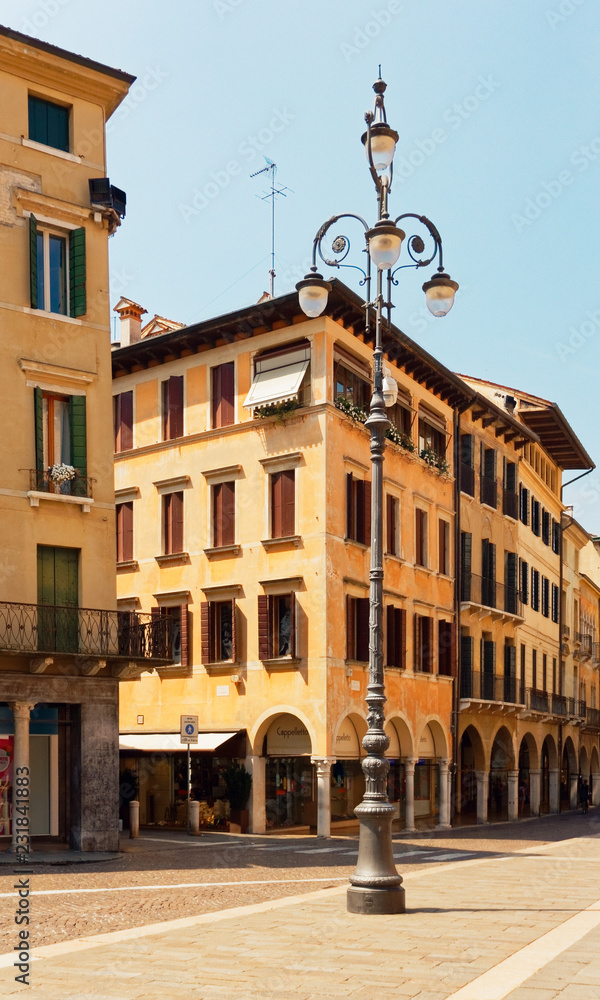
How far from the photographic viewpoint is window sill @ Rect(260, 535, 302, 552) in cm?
3083

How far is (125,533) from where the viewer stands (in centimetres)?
3516

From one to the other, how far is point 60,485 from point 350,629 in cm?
1025

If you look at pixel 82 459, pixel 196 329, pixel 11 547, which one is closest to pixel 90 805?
pixel 11 547

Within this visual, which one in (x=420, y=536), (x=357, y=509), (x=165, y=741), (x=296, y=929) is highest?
(x=357, y=509)

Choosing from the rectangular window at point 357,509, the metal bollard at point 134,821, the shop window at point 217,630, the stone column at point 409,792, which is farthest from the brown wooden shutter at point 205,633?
the stone column at point 409,792

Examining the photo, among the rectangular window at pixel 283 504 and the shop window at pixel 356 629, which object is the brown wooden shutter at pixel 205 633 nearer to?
the rectangular window at pixel 283 504

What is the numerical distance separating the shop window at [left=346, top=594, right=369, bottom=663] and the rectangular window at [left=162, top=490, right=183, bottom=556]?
211 inches

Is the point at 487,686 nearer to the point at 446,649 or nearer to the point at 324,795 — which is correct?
the point at 446,649

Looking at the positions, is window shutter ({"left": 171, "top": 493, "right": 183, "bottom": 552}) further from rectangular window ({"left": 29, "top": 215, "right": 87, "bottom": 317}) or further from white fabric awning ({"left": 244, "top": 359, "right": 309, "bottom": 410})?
rectangular window ({"left": 29, "top": 215, "right": 87, "bottom": 317})

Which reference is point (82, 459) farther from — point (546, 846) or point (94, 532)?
point (546, 846)

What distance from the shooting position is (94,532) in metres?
24.3

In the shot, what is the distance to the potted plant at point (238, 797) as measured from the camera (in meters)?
30.5

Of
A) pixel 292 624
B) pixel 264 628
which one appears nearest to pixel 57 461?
pixel 292 624

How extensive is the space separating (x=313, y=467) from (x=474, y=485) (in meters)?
11.6
